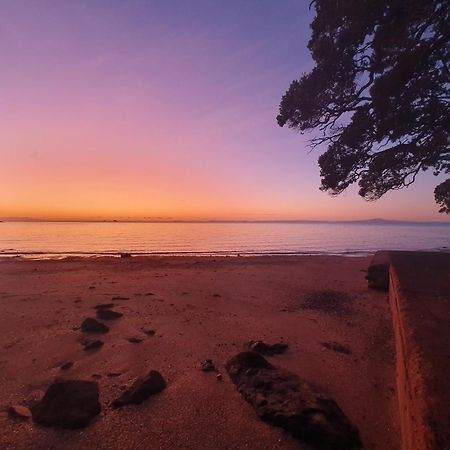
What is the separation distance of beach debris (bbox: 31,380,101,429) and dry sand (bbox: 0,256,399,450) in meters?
0.10

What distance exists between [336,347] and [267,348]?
1325 millimetres

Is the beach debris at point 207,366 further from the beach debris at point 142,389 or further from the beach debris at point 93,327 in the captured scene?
the beach debris at point 93,327

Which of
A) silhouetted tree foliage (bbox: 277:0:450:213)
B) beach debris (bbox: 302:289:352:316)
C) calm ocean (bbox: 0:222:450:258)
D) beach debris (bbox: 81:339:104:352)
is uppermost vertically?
silhouetted tree foliage (bbox: 277:0:450:213)

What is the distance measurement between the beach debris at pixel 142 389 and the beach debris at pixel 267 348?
1.82m

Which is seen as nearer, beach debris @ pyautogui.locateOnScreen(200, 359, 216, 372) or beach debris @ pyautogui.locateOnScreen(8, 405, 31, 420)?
beach debris @ pyautogui.locateOnScreen(8, 405, 31, 420)

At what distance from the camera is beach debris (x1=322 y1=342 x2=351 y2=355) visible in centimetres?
602

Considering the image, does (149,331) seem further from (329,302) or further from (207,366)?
(329,302)

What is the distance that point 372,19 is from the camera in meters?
7.00

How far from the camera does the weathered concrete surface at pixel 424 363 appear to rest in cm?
224

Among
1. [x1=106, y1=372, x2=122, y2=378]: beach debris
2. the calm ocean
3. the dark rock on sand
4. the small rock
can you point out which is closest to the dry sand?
[x1=106, y1=372, x2=122, y2=378]: beach debris

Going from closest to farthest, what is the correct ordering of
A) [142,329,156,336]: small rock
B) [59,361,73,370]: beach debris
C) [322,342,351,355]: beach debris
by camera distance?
1. [59,361,73,370]: beach debris
2. [322,342,351,355]: beach debris
3. [142,329,156,336]: small rock

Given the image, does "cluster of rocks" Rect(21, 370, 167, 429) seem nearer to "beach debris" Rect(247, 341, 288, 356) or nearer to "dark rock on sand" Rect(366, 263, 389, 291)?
"beach debris" Rect(247, 341, 288, 356)

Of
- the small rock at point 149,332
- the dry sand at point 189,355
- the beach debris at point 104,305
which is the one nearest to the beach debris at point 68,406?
the dry sand at point 189,355

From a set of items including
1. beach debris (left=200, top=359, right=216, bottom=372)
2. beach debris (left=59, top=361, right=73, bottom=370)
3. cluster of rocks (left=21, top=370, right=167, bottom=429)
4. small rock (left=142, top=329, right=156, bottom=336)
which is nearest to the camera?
cluster of rocks (left=21, top=370, right=167, bottom=429)
